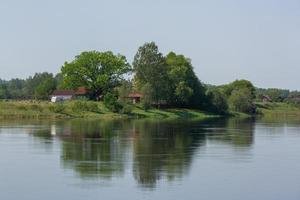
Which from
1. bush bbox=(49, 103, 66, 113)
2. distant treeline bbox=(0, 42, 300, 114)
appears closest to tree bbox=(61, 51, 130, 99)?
distant treeline bbox=(0, 42, 300, 114)

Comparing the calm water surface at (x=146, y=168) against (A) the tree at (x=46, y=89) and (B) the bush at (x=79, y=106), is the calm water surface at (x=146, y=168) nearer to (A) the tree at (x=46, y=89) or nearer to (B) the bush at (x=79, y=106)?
(B) the bush at (x=79, y=106)

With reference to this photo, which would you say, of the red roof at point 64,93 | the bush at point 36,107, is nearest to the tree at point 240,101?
the red roof at point 64,93

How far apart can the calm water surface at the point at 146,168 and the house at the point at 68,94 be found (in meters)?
81.6

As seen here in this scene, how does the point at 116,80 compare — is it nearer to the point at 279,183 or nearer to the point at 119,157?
the point at 119,157

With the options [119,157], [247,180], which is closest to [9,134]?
[119,157]

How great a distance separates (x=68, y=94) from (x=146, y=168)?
11389 centimetres

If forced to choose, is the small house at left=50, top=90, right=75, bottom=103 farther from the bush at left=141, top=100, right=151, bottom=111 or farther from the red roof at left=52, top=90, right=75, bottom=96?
the bush at left=141, top=100, right=151, bottom=111

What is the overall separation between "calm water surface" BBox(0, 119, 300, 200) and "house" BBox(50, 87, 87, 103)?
8160cm

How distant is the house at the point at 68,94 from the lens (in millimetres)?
147250

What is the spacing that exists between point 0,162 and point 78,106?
74.9 meters

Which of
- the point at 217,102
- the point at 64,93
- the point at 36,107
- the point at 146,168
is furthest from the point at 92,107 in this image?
the point at 146,168

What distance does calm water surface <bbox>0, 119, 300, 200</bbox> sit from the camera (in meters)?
32.5

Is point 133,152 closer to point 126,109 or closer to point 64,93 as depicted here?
point 126,109

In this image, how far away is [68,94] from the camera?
15325 cm
